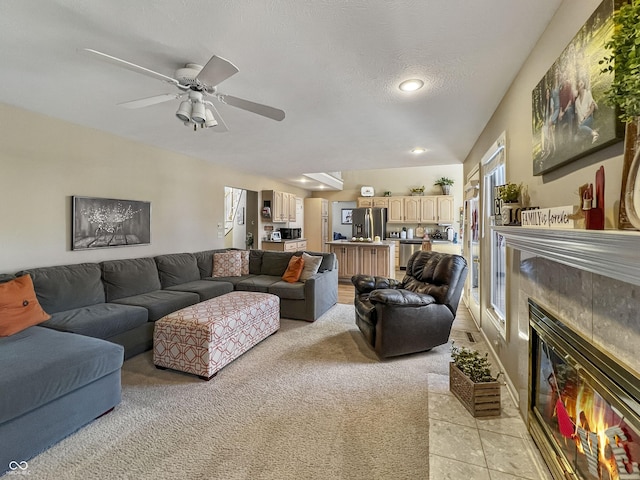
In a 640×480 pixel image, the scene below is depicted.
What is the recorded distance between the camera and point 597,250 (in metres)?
0.79

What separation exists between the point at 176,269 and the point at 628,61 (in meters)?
4.43

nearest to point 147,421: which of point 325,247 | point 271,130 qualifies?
point 271,130

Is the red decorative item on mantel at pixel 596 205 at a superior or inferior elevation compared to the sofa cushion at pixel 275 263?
superior

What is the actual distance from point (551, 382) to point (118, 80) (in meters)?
3.38

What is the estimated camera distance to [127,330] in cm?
280

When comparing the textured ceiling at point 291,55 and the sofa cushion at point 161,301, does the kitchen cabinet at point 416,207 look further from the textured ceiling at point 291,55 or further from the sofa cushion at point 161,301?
the sofa cushion at point 161,301

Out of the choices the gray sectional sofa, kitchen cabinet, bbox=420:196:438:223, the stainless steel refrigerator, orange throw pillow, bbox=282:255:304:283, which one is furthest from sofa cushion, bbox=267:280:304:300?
kitchen cabinet, bbox=420:196:438:223

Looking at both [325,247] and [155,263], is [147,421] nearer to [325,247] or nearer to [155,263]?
[155,263]

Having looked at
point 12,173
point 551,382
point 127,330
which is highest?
point 12,173

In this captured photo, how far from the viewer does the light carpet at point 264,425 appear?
5.24 ft

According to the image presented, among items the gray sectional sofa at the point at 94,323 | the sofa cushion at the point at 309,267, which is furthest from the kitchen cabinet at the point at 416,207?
the sofa cushion at the point at 309,267

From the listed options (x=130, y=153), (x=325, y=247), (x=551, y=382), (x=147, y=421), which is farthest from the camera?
(x=325, y=247)

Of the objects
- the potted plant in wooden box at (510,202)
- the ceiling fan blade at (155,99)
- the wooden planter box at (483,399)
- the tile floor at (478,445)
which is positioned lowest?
the tile floor at (478,445)

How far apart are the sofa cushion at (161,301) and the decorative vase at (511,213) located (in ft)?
10.6
